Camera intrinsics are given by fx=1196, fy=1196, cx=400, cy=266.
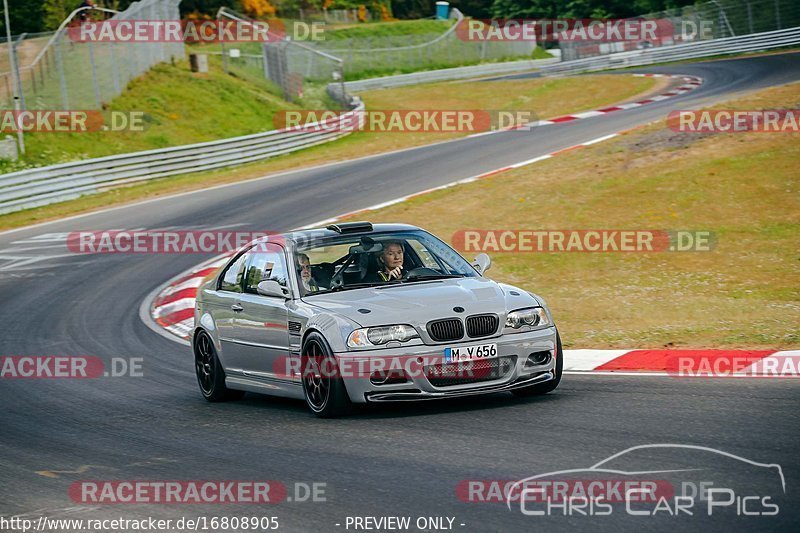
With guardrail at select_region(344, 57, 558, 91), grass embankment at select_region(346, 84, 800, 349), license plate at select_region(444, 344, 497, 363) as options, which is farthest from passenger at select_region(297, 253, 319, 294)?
guardrail at select_region(344, 57, 558, 91)

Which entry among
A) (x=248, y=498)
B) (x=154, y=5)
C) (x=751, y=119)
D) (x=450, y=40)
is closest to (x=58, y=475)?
(x=248, y=498)

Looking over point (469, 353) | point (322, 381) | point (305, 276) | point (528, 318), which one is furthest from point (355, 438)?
point (305, 276)

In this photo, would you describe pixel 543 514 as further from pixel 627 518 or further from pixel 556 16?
pixel 556 16

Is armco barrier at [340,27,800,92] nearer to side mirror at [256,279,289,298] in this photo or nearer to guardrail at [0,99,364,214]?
guardrail at [0,99,364,214]

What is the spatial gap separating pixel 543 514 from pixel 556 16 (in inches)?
3638

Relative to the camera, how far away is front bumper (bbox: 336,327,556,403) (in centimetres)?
835

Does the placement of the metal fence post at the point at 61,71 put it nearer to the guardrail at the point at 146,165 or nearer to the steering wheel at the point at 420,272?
the guardrail at the point at 146,165

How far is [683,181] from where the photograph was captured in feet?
63.6

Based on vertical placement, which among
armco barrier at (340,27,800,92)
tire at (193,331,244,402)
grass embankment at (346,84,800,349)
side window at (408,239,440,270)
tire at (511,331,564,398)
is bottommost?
armco barrier at (340,27,800,92)

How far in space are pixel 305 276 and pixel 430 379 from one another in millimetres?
1677

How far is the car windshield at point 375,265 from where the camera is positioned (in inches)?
374

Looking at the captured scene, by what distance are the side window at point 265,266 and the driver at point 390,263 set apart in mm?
767

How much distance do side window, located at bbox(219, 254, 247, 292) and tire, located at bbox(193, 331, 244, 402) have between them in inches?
19.0

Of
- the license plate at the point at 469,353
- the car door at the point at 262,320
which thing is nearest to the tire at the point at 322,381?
the car door at the point at 262,320
